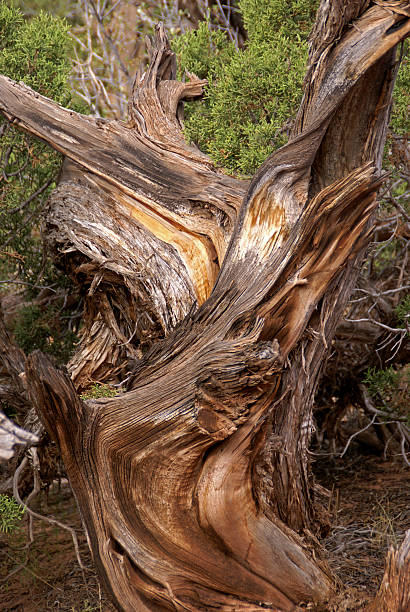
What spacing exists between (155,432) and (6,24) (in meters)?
4.38

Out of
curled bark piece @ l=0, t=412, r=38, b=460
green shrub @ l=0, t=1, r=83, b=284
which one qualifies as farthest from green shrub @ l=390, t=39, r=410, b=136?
curled bark piece @ l=0, t=412, r=38, b=460

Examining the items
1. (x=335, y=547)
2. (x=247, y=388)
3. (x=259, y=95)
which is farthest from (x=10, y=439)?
(x=259, y=95)

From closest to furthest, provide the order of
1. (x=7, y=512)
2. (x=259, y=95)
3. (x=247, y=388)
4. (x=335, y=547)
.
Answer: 1. (x=247, y=388)
2. (x=7, y=512)
3. (x=335, y=547)
4. (x=259, y=95)

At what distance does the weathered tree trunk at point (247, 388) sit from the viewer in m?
3.39

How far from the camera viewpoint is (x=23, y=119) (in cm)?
520

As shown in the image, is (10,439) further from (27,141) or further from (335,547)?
(27,141)

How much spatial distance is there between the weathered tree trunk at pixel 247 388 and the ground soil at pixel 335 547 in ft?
1.99

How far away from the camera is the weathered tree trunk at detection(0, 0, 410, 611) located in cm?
339

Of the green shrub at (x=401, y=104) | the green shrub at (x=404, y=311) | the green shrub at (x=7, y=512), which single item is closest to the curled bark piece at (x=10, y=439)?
the green shrub at (x=7, y=512)

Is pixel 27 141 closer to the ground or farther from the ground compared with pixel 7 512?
farther from the ground

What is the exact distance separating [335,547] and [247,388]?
2312 mm

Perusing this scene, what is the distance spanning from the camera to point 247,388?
327cm

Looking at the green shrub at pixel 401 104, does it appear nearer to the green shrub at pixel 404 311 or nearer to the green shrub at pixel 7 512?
the green shrub at pixel 404 311

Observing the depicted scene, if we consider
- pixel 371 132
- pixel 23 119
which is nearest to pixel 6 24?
pixel 23 119
